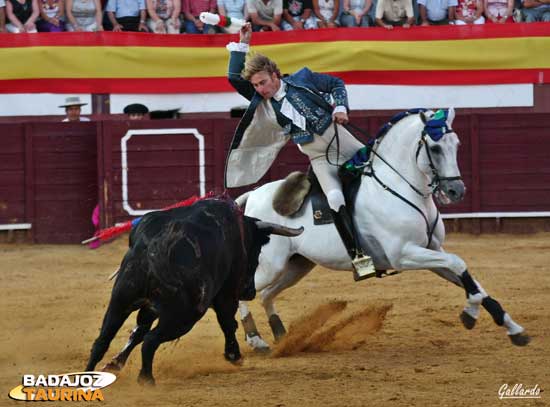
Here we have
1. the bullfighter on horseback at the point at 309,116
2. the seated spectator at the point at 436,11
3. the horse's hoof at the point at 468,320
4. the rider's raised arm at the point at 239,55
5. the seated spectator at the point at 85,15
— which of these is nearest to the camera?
the horse's hoof at the point at 468,320

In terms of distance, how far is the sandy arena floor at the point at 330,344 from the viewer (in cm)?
563

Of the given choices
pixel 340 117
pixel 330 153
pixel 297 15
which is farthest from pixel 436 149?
pixel 297 15

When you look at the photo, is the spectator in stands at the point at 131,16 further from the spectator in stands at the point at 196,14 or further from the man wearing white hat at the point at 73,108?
the man wearing white hat at the point at 73,108

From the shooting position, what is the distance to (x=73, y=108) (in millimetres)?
12984

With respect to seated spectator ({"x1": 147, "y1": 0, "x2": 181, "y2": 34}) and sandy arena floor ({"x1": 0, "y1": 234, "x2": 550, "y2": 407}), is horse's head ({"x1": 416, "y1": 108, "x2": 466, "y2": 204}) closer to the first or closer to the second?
sandy arena floor ({"x1": 0, "y1": 234, "x2": 550, "y2": 407})

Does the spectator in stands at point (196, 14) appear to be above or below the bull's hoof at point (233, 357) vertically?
above

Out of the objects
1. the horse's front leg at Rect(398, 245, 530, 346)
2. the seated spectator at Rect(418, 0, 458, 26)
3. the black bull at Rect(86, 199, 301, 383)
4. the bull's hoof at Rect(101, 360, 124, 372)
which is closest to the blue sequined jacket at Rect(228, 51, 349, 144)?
the horse's front leg at Rect(398, 245, 530, 346)

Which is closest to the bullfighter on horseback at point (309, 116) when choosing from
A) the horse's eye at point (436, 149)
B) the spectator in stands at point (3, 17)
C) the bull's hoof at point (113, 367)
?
the horse's eye at point (436, 149)

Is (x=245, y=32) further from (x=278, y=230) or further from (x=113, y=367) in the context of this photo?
(x=113, y=367)

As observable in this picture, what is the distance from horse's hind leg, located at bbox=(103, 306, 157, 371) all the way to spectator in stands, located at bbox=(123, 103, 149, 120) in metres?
6.96

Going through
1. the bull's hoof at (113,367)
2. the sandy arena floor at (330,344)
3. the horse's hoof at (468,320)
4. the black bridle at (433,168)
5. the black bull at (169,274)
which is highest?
the black bridle at (433,168)

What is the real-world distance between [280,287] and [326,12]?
23.1ft

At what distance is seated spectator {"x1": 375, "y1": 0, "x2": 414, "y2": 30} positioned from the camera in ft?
45.5

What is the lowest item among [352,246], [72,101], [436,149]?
[352,246]
